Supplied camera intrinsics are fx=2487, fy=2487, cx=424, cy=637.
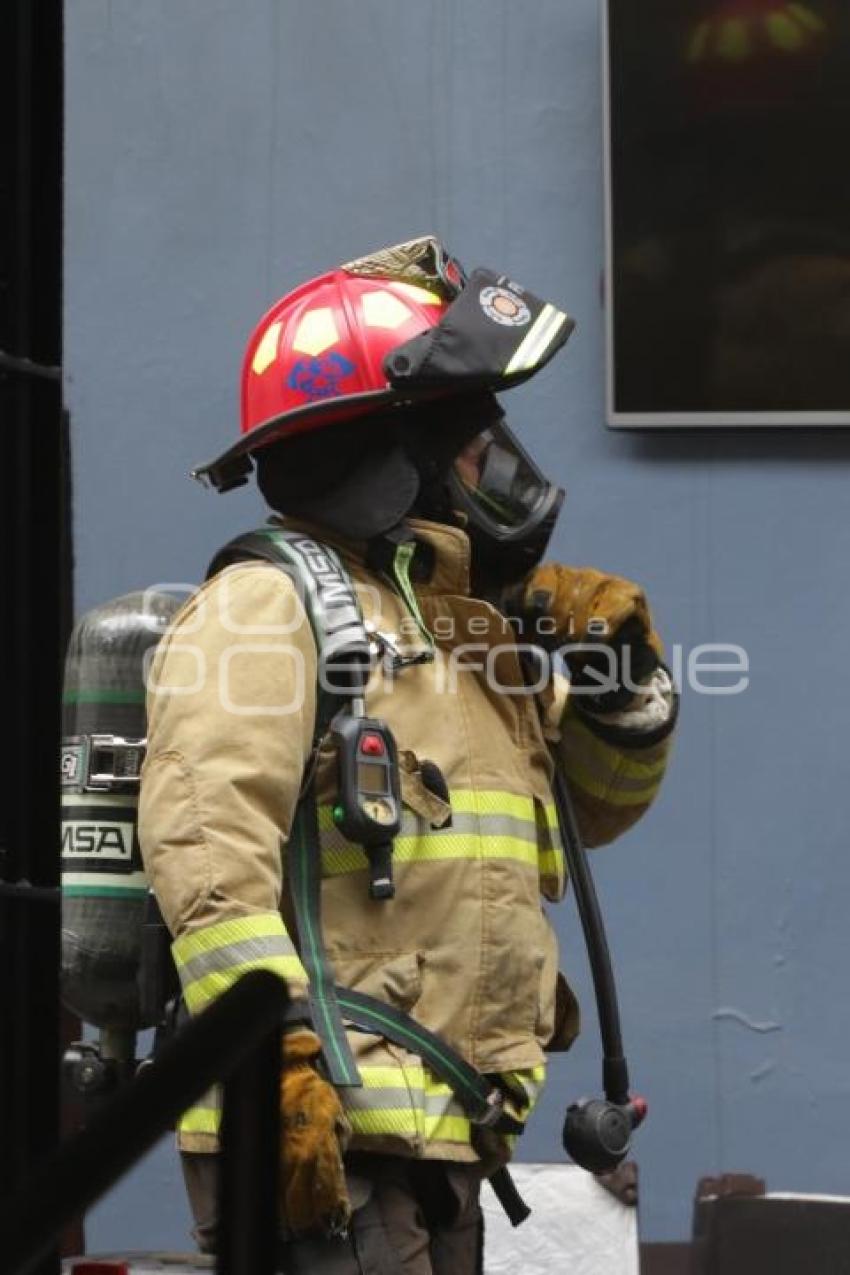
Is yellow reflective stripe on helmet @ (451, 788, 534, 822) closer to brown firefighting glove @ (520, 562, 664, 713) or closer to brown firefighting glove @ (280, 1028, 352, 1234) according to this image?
brown firefighting glove @ (520, 562, 664, 713)

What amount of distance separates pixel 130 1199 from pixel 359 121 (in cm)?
234

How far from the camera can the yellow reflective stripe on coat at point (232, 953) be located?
3.08 meters

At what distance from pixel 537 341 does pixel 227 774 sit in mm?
859

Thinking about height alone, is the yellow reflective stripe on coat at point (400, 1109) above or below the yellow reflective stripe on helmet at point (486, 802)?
below

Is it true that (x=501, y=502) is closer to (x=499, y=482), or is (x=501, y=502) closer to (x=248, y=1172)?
(x=499, y=482)

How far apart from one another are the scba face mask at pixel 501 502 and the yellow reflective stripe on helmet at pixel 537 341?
0.13m

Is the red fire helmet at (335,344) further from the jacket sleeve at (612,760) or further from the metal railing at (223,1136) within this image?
the metal railing at (223,1136)

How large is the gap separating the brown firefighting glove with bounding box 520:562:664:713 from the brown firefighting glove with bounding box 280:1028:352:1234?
849 millimetres

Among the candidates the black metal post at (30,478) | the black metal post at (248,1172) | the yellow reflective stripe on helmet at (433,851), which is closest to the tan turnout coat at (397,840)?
the yellow reflective stripe on helmet at (433,851)

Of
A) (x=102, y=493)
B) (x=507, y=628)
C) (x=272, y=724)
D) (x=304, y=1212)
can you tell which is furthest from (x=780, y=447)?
(x=304, y=1212)

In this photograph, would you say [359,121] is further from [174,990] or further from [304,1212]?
[304,1212]

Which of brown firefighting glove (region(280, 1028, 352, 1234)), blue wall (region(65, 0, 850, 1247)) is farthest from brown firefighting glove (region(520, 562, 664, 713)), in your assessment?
blue wall (region(65, 0, 850, 1247))

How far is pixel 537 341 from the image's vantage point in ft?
11.8

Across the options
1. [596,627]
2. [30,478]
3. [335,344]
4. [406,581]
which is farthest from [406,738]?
[30,478]
